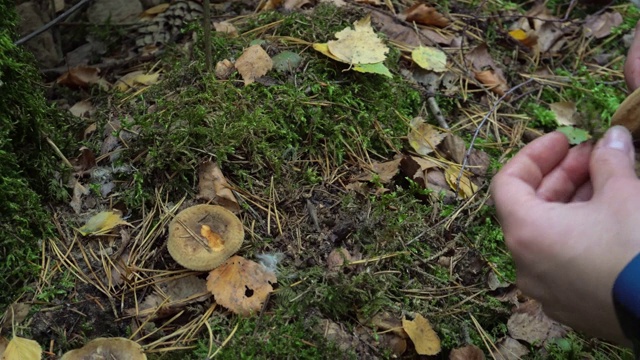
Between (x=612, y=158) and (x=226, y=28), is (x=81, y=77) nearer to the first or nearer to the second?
(x=226, y=28)

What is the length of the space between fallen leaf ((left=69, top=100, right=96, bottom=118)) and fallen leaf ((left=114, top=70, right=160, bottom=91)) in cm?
16

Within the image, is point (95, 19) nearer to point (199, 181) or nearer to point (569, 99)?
point (199, 181)

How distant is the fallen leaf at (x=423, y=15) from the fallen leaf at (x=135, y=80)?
4.72 feet

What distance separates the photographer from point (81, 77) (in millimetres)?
3051

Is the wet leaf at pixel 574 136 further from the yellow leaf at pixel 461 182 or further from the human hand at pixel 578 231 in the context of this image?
the human hand at pixel 578 231

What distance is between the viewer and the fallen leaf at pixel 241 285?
2008 mm

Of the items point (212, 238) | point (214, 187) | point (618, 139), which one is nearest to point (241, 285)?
point (212, 238)

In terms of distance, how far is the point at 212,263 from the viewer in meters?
2.05

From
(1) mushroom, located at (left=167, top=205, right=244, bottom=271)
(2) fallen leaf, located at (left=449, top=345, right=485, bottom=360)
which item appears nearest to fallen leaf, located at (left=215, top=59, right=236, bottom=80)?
(1) mushroom, located at (left=167, top=205, right=244, bottom=271)

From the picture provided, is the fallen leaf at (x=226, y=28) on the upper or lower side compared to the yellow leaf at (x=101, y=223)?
upper

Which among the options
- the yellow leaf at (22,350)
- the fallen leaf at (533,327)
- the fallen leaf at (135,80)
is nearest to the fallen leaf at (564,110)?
the fallen leaf at (533,327)

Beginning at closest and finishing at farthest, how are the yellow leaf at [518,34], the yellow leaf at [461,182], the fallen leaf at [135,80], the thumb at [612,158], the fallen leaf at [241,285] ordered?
the thumb at [612,158], the fallen leaf at [241,285], the yellow leaf at [461,182], the fallen leaf at [135,80], the yellow leaf at [518,34]

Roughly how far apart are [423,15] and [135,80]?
162cm

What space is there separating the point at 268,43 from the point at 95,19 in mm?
1292
